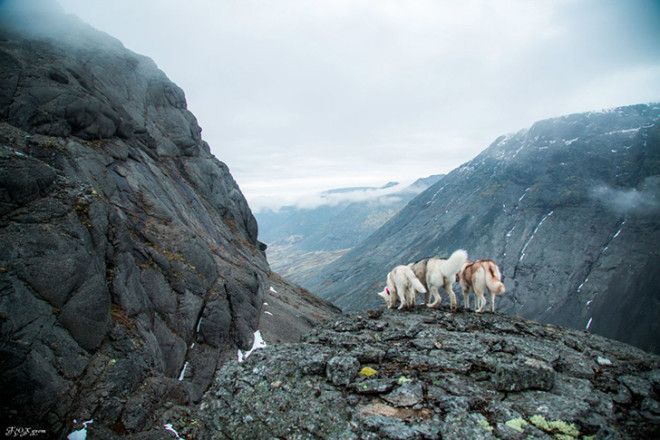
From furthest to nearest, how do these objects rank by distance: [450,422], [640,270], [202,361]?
[640,270], [202,361], [450,422]

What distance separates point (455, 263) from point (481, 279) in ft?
5.63

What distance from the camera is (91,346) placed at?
18.5 metres

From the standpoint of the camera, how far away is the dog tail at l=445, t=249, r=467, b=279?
615 inches

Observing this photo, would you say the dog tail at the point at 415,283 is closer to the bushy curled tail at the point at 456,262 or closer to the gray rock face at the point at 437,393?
the bushy curled tail at the point at 456,262

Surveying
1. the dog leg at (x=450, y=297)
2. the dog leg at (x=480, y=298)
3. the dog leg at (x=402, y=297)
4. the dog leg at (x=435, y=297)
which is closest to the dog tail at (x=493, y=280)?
the dog leg at (x=480, y=298)

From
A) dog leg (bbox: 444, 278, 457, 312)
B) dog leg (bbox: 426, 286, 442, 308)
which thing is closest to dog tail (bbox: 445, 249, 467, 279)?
dog leg (bbox: 444, 278, 457, 312)

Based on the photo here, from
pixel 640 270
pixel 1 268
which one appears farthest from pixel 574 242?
pixel 1 268

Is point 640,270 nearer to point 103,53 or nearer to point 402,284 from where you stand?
point 402,284

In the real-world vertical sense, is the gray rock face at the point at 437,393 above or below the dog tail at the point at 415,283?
below

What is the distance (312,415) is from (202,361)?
27.0 m

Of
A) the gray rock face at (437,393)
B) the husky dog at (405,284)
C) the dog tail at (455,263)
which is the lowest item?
the gray rock face at (437,393)

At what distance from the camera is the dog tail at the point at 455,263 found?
15.6 metres

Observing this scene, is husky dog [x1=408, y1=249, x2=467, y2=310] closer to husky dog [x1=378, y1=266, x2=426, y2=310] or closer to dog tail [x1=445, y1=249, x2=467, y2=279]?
dog tail [x1=445, y1=249, x2=467, y2=279]

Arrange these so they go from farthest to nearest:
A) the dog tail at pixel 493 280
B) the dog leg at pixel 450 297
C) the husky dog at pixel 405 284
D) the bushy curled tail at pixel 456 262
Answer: the husky dog at pixel 405 284 < the dog tail at pixel 493 280 < the dog leg at pixel 450 297 < the bushy curled tail at pixel 456 262
